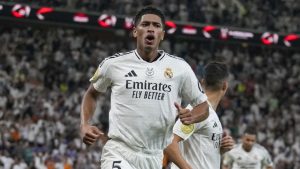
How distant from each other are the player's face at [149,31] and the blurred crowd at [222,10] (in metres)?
21.1

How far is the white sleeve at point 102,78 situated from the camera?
6121 millimetres

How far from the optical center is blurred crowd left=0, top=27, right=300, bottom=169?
787 inches

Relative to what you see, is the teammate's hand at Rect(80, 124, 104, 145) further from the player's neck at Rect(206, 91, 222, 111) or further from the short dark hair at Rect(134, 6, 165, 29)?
the player's neck at Rect(206, 91, 222, 111)

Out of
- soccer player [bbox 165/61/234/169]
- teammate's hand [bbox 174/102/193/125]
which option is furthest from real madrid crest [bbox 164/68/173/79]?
soccer player [bbox 165/61/234/169]

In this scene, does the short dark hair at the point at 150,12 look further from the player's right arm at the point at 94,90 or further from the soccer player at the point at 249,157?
the soccer player at the point at 249,157

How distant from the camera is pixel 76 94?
24.0m

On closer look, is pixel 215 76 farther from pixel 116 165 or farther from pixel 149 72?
pixel 116 165

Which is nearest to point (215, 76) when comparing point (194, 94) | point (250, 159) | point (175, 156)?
point (194, 94)

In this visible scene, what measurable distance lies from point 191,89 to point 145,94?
0.41m

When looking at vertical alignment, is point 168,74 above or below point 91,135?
above

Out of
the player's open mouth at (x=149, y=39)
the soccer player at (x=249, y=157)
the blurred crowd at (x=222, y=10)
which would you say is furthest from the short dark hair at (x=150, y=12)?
the blurred crowd at (x=222, y=10)

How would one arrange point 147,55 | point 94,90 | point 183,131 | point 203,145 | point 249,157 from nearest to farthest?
point 147,55
point 94,90
point 183,131
point 203,145
point 249,157

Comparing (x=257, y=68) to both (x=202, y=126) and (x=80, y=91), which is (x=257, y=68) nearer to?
(x=80, y=91)

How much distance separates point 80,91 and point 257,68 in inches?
336
